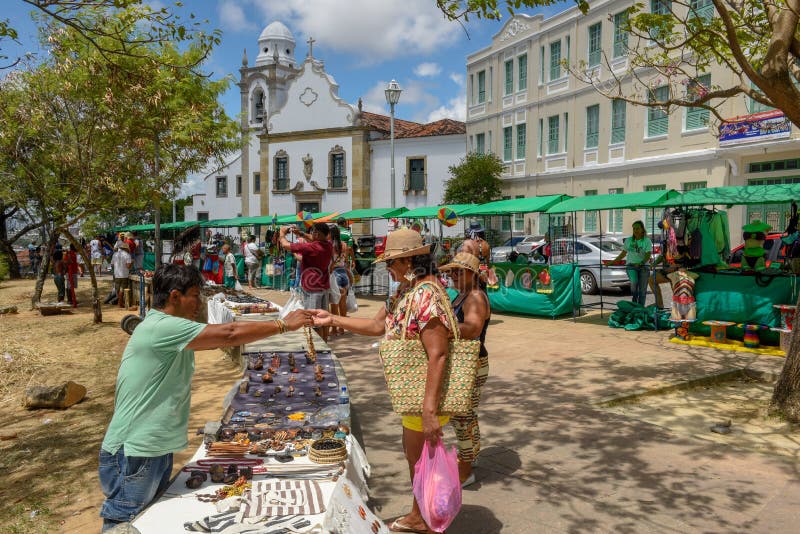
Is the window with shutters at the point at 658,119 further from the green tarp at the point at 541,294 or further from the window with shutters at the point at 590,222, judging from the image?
the green tarp at the point at 541,294

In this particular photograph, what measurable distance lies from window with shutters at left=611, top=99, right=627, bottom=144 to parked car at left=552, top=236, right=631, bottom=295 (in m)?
8.23

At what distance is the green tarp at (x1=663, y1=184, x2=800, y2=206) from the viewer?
978 centimetres

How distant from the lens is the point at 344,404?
17.4 feet

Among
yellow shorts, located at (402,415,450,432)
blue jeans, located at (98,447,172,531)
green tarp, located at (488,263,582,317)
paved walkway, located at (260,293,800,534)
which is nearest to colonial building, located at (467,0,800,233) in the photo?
green tarp, located at (488,263,582,317)

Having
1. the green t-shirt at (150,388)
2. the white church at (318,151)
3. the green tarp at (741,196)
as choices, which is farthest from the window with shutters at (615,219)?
the green t-shirt at (150,388)

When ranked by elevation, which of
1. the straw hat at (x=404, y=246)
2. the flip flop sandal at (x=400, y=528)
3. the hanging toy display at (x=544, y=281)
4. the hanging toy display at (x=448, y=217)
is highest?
the hanging toy display at (x=448, y=217)

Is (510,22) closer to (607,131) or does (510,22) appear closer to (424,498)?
(607,131)

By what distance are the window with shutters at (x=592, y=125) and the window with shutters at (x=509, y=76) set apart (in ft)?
16.9

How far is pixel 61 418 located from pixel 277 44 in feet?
146

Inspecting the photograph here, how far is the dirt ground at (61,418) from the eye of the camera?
178 inches

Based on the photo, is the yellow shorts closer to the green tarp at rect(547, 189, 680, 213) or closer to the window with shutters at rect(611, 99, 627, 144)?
the green tarp at rect(547, 189, 680, 213)

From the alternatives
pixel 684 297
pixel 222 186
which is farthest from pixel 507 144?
pixel 222 186

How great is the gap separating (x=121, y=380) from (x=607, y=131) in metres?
24.2

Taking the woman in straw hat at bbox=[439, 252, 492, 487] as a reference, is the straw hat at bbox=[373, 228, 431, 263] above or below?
above
